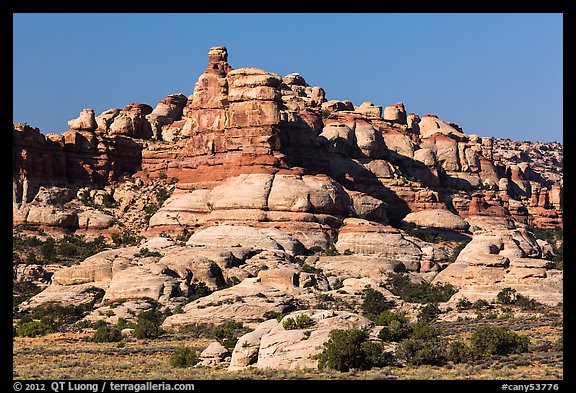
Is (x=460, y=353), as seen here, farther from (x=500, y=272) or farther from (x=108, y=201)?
(x=108, y=201)

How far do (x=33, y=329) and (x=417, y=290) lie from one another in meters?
29.2

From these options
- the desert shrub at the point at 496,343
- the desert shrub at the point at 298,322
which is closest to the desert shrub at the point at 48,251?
the desert shrub at the point at 298,322

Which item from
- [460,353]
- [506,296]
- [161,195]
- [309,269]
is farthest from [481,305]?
[161,195]

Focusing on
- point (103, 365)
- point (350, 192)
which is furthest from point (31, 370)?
point (350, 192)

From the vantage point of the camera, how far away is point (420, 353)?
4281cm

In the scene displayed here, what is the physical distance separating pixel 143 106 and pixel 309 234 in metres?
59.9

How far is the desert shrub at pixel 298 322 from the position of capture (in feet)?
149

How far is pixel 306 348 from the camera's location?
4256 centimetres

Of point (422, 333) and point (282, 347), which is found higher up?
point (422, 333)

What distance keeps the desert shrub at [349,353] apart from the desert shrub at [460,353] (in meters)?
3.37

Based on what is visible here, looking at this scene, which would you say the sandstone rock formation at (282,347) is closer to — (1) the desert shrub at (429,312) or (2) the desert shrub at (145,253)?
(1) the desert shrub at (429,312)

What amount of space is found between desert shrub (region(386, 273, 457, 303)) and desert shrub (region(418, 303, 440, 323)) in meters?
4.84

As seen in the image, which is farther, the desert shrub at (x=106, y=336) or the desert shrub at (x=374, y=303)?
the desert shrub at (x=374, y=303)

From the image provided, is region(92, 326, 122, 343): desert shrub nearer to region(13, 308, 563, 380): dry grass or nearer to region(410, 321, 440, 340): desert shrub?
region(13, 308, 563, 380): dry grass
